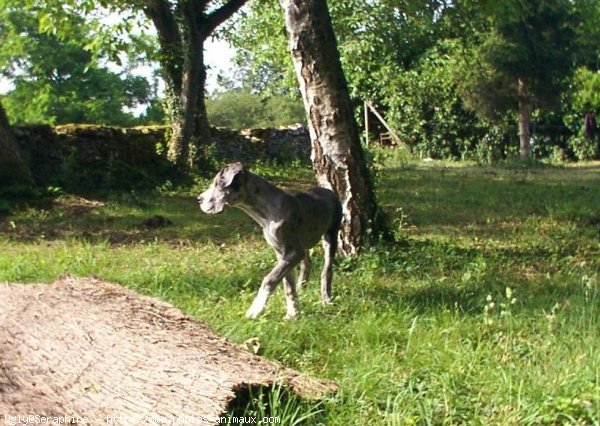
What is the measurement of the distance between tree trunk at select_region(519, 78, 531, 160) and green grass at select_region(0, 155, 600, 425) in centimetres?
1335

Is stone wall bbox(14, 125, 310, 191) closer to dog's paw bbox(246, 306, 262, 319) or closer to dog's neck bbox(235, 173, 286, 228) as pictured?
dog's neck bbox(235, 173, 286, 228)

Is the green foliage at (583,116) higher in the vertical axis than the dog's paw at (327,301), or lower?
higher

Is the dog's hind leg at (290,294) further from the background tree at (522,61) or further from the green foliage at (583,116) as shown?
the green foliage at (583,116)

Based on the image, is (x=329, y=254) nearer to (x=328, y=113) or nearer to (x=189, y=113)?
(x=328, y=113)

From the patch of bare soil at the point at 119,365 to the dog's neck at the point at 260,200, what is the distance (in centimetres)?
126

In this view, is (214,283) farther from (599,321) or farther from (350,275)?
(599,321)

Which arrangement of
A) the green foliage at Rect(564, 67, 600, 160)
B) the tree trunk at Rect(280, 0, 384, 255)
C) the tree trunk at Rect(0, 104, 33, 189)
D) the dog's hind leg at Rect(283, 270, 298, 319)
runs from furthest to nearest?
the green foliage at Rect(564, 67, 600, 160) → the tree trunk at Rect(0, 104, 33, 189) → the tree trunk at Rect(280, 0, 384, 255) → the dog's hind leg at Rect(283, 270, 298, 319)

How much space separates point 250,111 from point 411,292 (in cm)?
5363

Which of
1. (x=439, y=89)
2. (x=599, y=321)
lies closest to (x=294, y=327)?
(x=599, y=321)

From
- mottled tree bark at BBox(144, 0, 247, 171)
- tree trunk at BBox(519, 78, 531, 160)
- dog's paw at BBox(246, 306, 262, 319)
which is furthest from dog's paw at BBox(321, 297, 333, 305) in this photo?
tree trunk at BBox(519, 78, 531, 160)

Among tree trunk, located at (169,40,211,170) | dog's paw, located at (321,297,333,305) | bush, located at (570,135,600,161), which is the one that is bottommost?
dog's paw, located at (321,297,333,305)

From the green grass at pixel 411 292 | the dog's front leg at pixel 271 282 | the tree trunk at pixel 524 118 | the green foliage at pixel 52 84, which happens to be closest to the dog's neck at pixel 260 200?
the dog's front leg at pixel 271 282

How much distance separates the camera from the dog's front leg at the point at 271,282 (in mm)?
6789

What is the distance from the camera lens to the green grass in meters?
4.94
